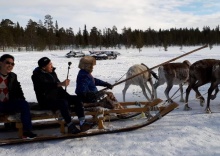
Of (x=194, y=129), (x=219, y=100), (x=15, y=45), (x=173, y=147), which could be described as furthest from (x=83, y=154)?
(x=15, y=45)

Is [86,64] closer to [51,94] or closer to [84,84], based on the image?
[84,84]

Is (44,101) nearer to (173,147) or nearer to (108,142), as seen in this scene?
(108,142)

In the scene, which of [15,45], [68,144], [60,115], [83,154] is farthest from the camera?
[15,45]

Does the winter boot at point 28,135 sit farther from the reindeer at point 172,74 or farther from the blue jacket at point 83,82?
the reindeer at point 172,74

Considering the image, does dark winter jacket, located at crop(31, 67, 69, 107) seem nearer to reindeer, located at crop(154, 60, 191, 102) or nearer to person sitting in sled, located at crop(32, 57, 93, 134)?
person sitting in sled, located at crop(32, 57, 93, 134)

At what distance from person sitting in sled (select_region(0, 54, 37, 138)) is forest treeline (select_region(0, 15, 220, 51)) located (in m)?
58.7

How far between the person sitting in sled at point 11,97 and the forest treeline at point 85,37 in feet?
192

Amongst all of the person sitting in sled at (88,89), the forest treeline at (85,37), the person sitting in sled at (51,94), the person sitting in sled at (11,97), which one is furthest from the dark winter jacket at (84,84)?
the forest treeline at (85,37)

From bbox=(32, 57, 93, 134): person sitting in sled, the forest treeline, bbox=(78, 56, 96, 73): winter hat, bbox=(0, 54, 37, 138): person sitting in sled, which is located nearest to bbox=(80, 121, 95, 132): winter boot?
bbox=(32, 57, 93, 134): person sitting in sled

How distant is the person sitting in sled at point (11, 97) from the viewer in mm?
5234

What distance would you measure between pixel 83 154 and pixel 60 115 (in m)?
1.08

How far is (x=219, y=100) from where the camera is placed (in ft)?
29.1

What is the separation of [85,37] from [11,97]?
83.6 meters

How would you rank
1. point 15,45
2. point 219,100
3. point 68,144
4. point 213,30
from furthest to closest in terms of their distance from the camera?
point 213,30 < point 15,45 < point 219,100 < point 68,144
